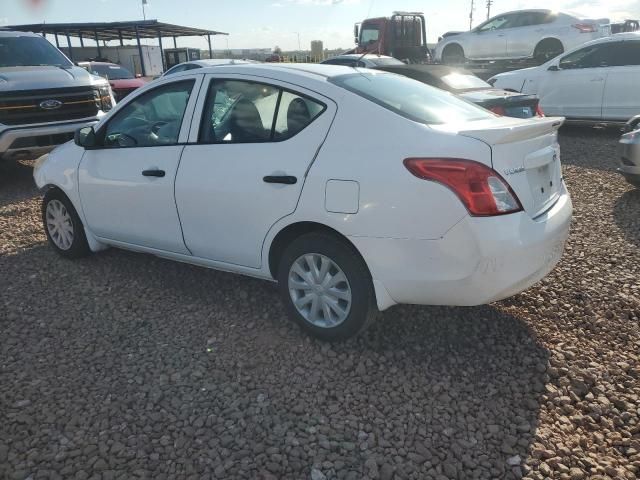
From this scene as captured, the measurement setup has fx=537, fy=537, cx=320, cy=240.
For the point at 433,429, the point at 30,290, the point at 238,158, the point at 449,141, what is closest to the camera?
the point at 433,429

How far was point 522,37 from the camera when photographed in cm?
1527

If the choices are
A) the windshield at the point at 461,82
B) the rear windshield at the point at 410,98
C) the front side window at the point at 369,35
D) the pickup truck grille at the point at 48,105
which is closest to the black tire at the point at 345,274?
the rear windshield at the point at 410,98

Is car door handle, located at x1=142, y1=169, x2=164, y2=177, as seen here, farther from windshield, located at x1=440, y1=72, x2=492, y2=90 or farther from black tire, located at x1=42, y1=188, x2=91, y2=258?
windshield, located at x1=440, y1=72, x2=492, y2=90

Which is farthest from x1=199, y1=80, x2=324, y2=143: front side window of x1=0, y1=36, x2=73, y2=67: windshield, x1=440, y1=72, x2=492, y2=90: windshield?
x1=0, y1=36, x2=73, y2=67: windshield

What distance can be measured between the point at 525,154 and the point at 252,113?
1682 mm

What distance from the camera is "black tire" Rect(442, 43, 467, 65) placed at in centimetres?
1722

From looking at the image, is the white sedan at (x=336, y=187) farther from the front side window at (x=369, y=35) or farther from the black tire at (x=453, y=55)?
the front side window at (x=369, y=35)

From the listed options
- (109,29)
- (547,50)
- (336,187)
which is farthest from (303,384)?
(109,29)

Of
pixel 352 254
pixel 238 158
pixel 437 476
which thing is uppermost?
pixel 238 158

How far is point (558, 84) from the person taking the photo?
1029 cm

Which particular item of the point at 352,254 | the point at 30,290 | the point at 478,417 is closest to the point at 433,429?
the point at 478,417

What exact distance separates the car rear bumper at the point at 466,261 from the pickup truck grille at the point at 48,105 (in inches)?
235

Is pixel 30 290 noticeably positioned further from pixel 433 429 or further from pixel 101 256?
pixel 433 429

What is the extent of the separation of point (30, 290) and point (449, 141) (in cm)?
344
